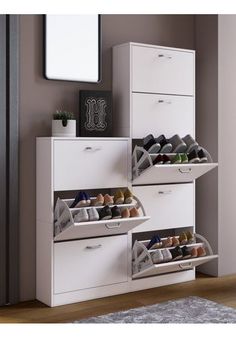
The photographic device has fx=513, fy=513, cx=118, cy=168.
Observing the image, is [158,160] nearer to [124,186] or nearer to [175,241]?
[124,186]

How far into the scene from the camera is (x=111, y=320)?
10.4 ft

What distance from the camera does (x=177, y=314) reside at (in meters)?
3.28

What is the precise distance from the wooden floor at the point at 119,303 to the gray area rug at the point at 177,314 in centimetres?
11

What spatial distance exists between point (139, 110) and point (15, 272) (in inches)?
58.0

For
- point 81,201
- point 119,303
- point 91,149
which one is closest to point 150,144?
point 91,149

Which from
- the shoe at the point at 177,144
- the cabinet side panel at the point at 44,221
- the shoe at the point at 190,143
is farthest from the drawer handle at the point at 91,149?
the shoe at the point at 190,143

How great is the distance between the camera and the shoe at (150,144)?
3697 millimetres

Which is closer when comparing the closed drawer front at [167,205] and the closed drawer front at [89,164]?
the closed drawer front at [89,164]

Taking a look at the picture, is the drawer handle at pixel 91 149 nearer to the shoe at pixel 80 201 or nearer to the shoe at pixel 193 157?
the shoe at pixel 80 201

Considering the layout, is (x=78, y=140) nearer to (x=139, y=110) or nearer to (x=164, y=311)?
(x=139, y=110)

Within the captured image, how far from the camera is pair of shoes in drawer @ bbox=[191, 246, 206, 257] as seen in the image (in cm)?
392
